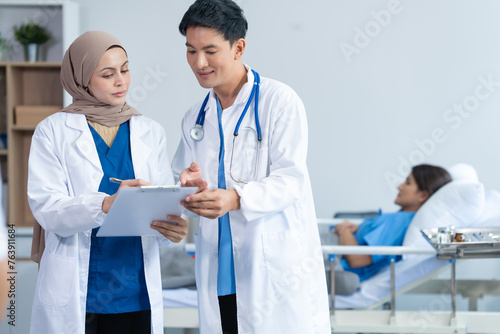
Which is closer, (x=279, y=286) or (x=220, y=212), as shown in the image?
(x=220, y=212)

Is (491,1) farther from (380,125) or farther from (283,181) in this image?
(283,181)

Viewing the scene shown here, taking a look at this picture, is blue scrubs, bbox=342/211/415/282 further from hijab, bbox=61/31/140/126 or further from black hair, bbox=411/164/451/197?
hijab, bbox=61/31/140/126

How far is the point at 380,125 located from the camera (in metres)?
3.77

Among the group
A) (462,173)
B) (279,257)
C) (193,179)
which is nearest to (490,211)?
(462,173)

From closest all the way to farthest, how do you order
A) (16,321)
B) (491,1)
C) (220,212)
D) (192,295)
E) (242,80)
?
1. (220,212)
2. (242,80)
3. (192,295)
4. (16,321)
5. (491,1)

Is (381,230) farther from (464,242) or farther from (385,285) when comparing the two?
→ (464,242)

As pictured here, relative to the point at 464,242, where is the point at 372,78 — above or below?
above

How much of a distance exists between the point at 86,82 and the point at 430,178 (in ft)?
7.12

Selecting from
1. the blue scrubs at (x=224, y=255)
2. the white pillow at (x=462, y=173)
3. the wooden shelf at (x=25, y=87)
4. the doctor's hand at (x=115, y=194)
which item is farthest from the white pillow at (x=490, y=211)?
the wooden shelf at (x=25, y=87)

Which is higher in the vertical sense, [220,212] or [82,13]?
[82,13]

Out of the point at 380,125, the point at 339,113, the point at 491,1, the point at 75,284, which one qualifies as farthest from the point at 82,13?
the point at 75,284

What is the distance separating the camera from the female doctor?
4.70 feet

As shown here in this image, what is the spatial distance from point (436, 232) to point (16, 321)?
6.95 feet

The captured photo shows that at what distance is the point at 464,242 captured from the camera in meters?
2.22
